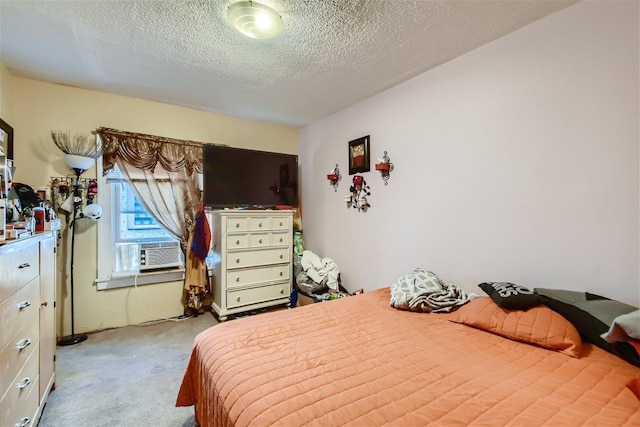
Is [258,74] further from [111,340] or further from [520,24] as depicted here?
[111,340]

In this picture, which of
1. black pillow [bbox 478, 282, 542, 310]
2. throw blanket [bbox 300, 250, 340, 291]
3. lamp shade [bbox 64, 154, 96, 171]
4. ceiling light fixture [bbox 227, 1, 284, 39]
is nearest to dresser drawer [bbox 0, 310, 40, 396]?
lamp shade [bbox 64, 154, 96, 171]

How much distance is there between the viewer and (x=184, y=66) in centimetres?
228

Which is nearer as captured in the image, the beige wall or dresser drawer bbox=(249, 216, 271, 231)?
the beige wall

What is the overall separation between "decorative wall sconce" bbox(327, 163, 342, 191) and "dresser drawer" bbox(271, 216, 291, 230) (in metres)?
0.68

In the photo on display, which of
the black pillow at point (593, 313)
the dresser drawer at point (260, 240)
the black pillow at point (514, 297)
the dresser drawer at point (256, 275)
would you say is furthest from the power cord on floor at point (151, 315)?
the black pillow at point (593, 313)

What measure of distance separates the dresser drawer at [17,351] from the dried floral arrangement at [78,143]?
5.75 ft

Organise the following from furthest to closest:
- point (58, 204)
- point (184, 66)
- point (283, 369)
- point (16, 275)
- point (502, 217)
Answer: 1. point (58, 204)
2. point (184, 66)
3. point (502, 217)
4. point (16, 275)
5. point (283, 369)

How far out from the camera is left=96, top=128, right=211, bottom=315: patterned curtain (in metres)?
2.88

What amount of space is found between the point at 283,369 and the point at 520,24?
2411 millimetres

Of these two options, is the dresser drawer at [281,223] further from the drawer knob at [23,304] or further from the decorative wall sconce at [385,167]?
the drawer knob at [23,304]

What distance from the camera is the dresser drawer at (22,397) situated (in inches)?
→ 46.5

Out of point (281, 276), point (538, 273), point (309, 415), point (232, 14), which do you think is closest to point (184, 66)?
point (232, 14)

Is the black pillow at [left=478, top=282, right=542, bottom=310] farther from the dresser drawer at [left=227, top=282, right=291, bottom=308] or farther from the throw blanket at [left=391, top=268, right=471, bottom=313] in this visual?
the dresser drawer at [left=227, top=282, right=291, bottom=308]

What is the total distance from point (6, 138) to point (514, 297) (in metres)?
Result: 3.90
